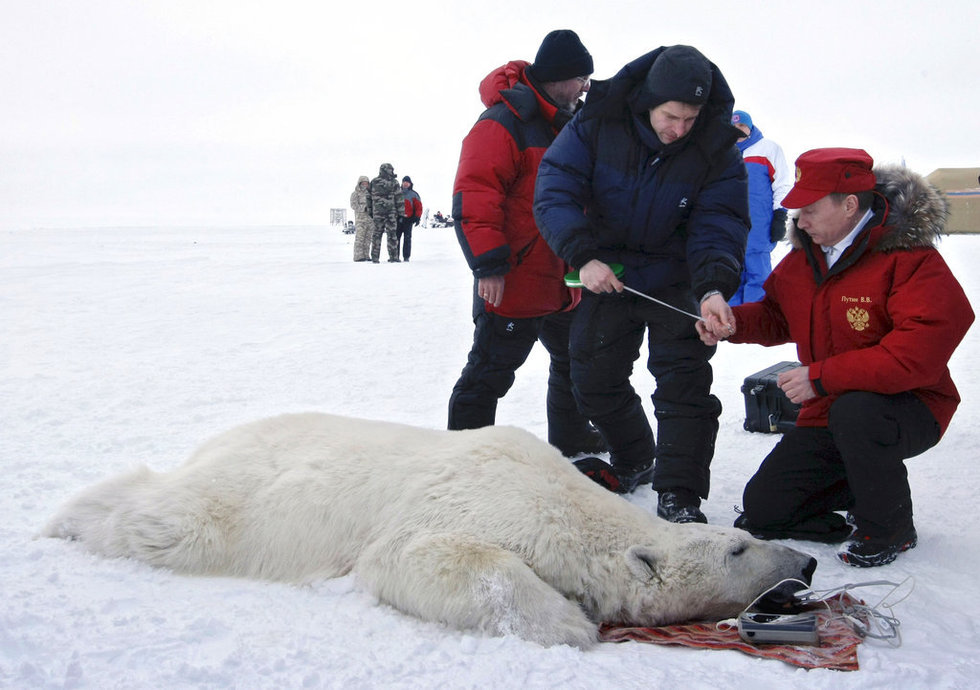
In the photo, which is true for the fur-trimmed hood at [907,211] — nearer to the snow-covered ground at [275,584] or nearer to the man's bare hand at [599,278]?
the man's bare hand at [599,278]

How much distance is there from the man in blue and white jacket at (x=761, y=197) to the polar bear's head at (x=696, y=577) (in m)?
4.81

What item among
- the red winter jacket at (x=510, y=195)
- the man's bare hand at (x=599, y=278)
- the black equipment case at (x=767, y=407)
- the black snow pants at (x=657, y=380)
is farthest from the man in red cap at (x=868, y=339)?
the black equipment case at (x=767, y=407)

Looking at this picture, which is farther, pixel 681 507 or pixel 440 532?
pixel 681 507

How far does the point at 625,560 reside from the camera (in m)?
2.96

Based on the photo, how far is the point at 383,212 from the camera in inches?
817

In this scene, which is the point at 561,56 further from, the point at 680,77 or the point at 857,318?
the point at 857,318

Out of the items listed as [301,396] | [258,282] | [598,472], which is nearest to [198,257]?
[258,282]

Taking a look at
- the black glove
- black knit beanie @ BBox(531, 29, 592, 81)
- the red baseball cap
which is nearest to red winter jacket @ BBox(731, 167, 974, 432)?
the red baseball cap

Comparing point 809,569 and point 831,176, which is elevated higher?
point 831,176

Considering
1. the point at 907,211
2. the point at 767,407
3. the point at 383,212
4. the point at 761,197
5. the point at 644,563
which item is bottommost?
the point at 644,563

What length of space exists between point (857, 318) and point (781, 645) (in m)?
1.59

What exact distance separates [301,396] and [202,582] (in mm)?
3588

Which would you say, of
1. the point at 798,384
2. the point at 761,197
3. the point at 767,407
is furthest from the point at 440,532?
the point at 761,197

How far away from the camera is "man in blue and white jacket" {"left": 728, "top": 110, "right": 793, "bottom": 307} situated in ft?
24.6
